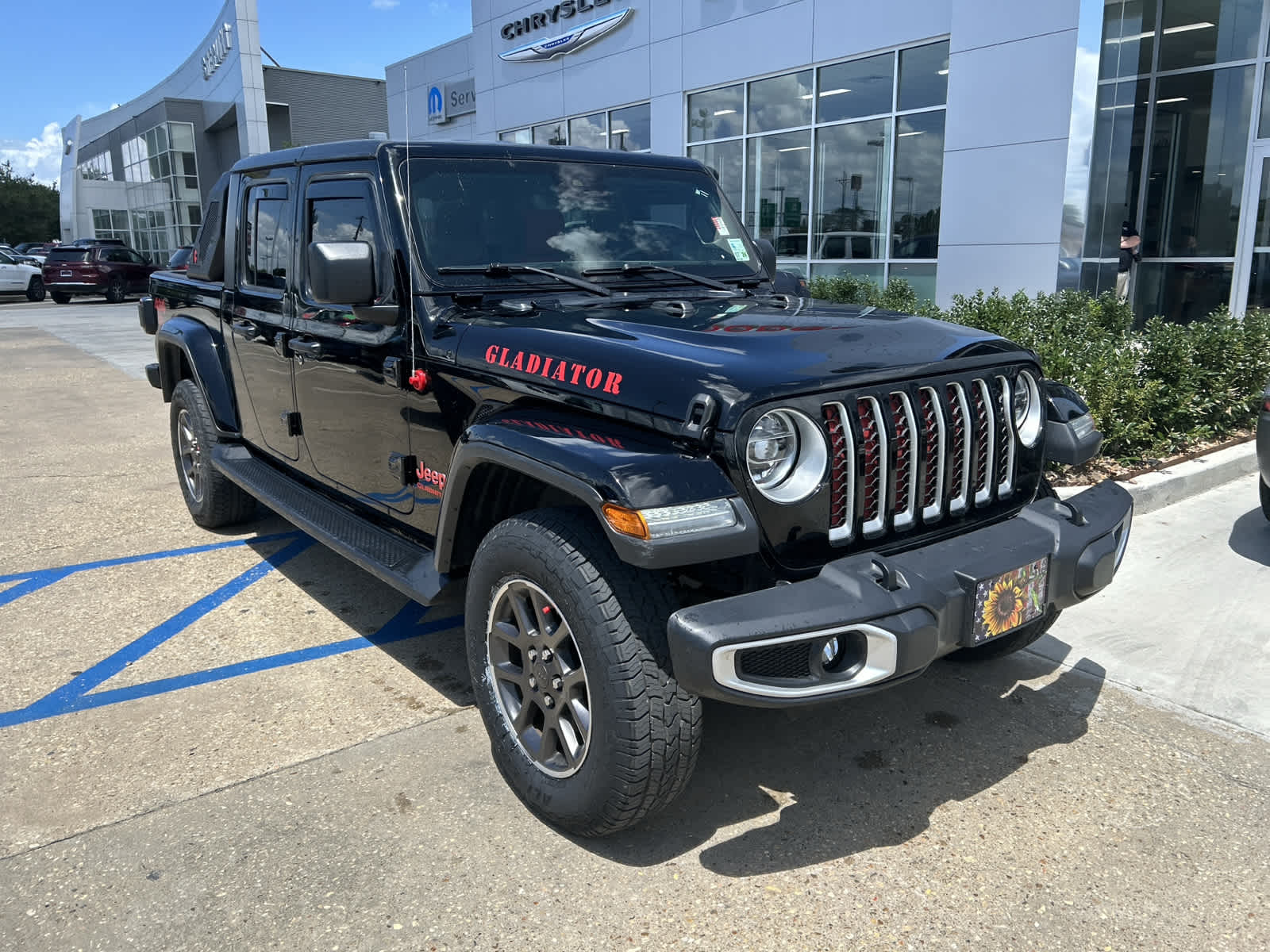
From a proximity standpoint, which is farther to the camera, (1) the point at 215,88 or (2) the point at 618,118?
(1) the point at 215,88

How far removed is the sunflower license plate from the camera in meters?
2.52

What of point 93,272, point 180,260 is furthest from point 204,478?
point 93,272

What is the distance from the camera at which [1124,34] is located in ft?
35.9

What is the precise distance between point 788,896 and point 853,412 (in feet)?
4.12

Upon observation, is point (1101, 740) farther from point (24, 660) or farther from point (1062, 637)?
point (24, 660)

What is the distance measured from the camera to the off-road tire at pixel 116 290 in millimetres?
27594

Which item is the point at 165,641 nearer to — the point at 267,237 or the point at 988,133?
the point at 267,237

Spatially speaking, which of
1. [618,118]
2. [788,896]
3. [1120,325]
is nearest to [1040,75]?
[1120,325]

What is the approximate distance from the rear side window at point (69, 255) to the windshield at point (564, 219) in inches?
1111

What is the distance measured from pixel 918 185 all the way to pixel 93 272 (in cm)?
2377

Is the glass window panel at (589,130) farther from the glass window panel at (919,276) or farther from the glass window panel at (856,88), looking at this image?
the glass window panel at (919,276)

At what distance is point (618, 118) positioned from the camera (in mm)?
16906

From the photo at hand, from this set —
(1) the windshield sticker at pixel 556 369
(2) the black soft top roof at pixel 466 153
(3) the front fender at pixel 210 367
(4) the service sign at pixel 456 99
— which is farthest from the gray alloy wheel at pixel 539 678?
(4) the service sign at pixel 456 99

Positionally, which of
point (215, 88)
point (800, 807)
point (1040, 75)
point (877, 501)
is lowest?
point (800, 807)
